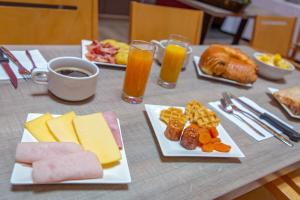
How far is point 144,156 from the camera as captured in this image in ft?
1.90

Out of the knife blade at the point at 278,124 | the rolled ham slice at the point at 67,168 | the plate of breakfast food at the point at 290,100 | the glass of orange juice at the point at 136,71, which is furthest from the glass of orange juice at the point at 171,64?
the rolled ham slice at the point at 67,168

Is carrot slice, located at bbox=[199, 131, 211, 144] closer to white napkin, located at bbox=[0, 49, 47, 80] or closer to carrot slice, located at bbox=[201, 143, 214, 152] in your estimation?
carrot slice, located at bbox=[201, 143, 214, 152]

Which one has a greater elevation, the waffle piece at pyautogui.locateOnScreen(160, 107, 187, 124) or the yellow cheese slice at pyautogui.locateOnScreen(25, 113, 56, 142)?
the yellow cheese slice at pyautogui.locateOnScreen(25, 113, 56, 142)

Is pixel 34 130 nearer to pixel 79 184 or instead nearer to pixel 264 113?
pixel 79 184

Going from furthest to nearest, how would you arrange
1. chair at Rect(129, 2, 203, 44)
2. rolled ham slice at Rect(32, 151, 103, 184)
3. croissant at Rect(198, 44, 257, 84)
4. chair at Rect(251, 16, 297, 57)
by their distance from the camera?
chair at Rect(251, 16, 297, 57), chair at Rect(129, 2, 203, 44), croissant at Rect(198, 44, 257, 84), rolled ham slice at Rect(32, 151, 103, 184)

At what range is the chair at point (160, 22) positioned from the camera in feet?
4.31

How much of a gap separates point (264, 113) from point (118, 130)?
0.46 meters

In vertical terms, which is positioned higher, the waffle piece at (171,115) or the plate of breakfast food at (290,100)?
the waffle piece at (171,115)

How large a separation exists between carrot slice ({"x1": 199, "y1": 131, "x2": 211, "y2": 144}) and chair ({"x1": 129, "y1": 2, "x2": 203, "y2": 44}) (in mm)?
797

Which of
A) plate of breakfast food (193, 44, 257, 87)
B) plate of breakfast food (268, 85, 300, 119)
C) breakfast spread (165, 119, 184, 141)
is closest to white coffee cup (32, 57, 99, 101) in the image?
breakfast spread (165, 119, 184, 141)

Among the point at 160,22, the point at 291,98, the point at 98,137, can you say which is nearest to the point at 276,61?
the point at 291,98

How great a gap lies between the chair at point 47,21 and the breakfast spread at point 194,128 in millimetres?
697

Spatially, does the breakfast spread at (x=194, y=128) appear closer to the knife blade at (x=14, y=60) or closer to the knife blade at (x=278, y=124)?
the knife blade at (x=278, y=124)

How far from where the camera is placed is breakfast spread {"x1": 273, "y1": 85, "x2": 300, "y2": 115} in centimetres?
90
